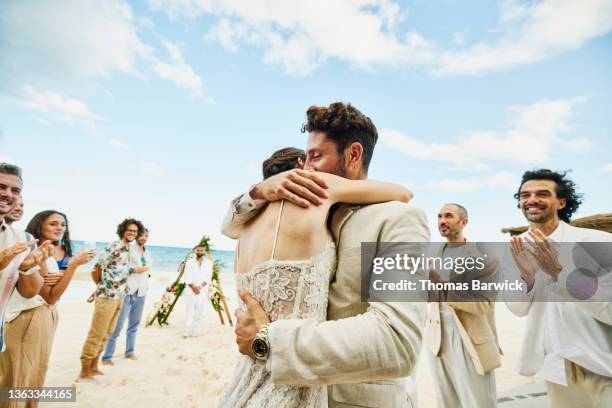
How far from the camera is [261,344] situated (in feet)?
4.31

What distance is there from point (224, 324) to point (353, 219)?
10.6 m

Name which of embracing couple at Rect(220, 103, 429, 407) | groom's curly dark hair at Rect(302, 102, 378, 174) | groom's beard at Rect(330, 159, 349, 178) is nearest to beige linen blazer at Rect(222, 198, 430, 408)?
embracing couple at Rect(220, 103, 429, 407)

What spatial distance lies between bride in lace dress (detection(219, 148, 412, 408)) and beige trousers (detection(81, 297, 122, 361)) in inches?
208

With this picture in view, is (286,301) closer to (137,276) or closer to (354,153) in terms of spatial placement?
(354,153)

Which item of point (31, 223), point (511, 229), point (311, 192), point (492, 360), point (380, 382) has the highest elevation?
point (511, 229)

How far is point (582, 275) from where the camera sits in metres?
3.43

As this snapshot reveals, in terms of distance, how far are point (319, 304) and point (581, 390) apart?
12.1 ft

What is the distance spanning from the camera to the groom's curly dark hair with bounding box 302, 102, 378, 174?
191 cm

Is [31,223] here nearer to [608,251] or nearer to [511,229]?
[608,251]

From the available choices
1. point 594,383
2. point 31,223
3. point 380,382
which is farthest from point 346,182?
point 31,223

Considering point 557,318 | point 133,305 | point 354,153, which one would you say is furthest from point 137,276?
point 557,318

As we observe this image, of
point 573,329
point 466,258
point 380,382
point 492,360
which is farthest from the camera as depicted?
Result: point 466,258

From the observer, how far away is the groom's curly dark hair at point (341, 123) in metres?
1.91

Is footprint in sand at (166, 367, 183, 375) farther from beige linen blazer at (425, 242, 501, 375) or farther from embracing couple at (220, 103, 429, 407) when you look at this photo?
embracing couple at (220, 103, 429, 407)
